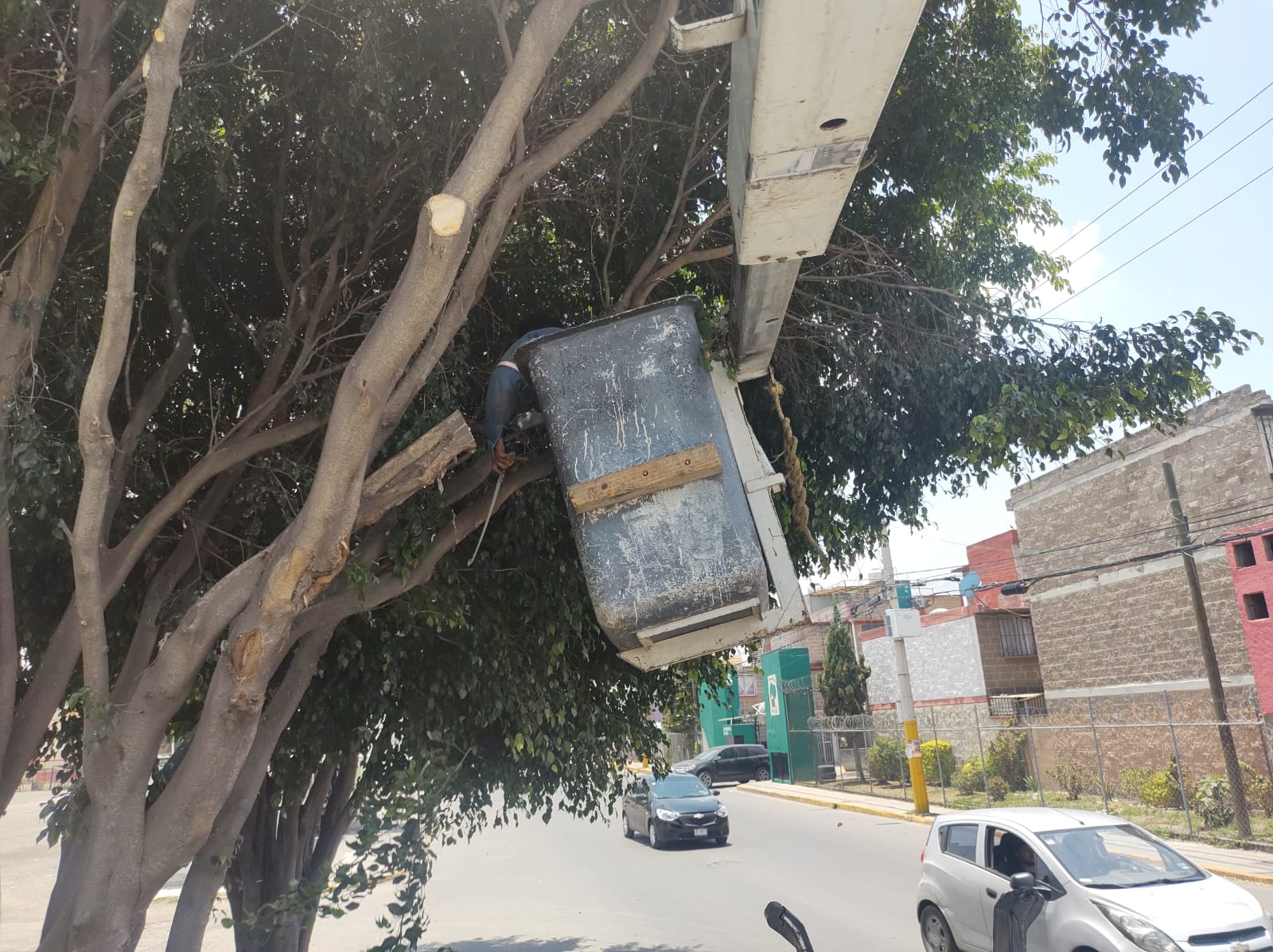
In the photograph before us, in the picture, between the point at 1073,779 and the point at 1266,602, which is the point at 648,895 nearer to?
the point at 1073,779

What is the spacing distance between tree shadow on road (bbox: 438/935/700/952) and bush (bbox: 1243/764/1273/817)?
10.6 meters

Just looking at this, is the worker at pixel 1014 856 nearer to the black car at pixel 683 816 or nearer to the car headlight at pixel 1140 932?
the car headlight at pixel 1140 932

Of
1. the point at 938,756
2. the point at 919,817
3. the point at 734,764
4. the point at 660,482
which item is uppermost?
the point at 660,482

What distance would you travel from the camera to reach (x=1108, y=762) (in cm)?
2047

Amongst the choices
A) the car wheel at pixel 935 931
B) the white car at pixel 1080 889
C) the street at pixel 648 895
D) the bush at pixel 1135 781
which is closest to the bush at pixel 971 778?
the street at pixel 648 895

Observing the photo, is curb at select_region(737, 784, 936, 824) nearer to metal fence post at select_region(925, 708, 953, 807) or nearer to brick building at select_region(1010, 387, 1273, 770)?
metal fence post at select_region(925, 708, 953, 807)

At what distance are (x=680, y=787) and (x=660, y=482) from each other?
16.7 m

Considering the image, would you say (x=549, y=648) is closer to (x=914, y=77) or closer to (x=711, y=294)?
(x=711, y=294)

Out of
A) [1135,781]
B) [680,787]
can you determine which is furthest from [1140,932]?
[1135,781]

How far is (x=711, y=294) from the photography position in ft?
24.8

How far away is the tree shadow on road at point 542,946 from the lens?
34.3ft

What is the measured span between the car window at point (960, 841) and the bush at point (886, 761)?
697 inches

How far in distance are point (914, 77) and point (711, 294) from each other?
2.06 m

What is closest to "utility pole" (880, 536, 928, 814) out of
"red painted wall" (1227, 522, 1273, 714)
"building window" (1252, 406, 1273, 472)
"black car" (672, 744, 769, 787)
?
"red painted wall" (1227, 522, 1273, 714)
